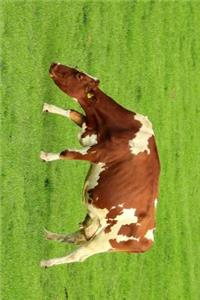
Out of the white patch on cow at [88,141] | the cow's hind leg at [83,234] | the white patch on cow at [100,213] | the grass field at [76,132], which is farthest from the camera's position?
the grass field at [76,132]

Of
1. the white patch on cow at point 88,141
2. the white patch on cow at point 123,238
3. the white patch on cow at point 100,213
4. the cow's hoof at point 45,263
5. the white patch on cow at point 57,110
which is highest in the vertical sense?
the white patch on cow at point 57,110

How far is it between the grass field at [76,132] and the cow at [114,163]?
22.2 inches

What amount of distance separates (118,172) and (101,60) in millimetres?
1962

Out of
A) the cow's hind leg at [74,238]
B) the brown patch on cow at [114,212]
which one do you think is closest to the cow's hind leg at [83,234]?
the cow's hind leg at [74,238]

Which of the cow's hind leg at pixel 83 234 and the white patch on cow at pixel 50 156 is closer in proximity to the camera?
the white patch on cow at pixel 50 156

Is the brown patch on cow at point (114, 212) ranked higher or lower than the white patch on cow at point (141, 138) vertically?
lower

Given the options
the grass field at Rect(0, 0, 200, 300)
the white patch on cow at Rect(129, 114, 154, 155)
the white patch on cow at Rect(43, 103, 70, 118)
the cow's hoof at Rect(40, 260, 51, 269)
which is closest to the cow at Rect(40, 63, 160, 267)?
the white patch on cow at Rect(129, 114, 154, 155)

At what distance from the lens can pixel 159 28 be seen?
624cm

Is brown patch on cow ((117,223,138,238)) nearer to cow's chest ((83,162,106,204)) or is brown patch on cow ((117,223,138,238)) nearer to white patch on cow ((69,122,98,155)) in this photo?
cow's chest ((83,162,106,204))

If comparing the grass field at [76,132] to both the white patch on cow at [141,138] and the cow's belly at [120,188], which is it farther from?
the white patch on cow at [141,138]

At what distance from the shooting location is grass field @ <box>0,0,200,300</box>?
4.05m

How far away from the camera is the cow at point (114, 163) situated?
11.5 feet

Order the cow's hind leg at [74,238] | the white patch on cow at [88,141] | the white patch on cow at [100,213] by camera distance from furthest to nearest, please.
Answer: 1. the cow's hind leg at [74,238]
2. the white patch on cow at [100,213]
3. the white patch on cow at [88,141]

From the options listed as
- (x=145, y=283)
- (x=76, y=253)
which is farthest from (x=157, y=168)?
(x=145, y=283)
